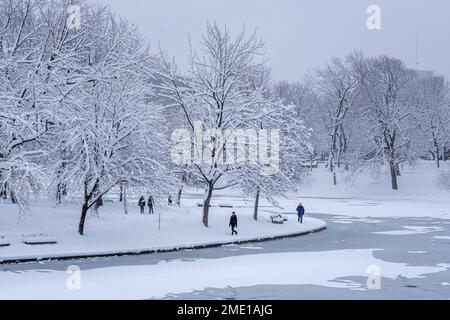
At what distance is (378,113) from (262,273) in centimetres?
5457

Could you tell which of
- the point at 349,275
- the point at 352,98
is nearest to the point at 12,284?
the point at 349,275

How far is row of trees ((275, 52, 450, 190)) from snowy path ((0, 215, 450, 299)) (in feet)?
137

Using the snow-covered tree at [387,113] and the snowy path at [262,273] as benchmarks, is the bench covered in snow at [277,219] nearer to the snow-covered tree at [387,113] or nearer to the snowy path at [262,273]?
the snowy path at [262,273]

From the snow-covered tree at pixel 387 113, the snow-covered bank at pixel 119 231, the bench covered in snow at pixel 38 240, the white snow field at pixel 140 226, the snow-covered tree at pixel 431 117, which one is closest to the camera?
the snow-covered bank at pixel 119 231

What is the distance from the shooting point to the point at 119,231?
91.4ft

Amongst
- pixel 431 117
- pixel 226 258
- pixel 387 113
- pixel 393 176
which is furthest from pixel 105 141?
pixel 431 117

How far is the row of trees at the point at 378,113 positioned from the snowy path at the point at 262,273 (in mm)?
41816

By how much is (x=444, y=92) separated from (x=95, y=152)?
247ft

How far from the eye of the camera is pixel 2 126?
77.4 ft

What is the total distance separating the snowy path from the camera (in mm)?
15500

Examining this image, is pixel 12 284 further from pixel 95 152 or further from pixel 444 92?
pixel 444 92

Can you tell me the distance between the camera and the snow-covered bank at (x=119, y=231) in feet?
76.8

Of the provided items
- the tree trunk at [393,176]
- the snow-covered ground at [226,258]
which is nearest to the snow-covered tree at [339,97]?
the tree trunk at [393,176]

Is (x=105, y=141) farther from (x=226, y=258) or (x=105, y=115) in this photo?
(x=226, y=258)
